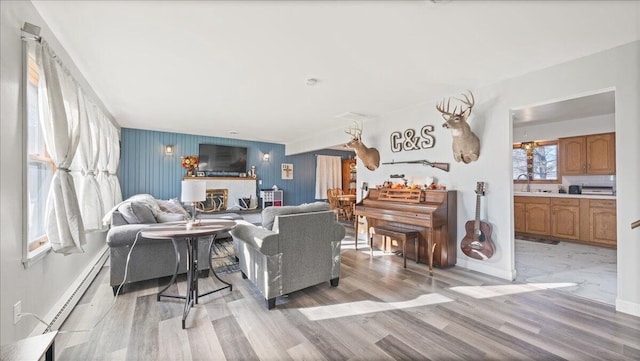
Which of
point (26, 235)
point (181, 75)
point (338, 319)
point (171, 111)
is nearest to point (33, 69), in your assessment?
point (181, 75)

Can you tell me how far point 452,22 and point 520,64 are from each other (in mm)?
1317

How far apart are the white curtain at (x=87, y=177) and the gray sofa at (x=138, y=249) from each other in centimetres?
18

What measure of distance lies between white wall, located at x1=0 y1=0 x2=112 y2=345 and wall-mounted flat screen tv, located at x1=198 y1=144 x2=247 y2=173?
496cm

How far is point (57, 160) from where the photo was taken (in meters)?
1.95

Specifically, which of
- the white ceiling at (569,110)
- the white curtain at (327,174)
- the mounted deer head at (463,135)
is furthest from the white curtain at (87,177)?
the white curtain at (327,174)

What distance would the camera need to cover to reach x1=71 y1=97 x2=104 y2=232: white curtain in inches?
104

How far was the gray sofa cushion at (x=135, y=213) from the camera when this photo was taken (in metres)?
2.95

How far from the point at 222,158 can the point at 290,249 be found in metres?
5.25

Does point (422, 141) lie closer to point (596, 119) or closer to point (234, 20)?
point (234, 20)

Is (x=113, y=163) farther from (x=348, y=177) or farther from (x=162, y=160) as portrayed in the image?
(x=348, y=177)

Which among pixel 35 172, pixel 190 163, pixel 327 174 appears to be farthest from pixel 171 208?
pixel 327 174

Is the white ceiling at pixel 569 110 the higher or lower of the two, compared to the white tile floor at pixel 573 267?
higher

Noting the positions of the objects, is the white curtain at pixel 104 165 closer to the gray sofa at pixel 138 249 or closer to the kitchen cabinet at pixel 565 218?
the gray sofa at pixel 138 249

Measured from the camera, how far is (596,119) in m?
4.62
